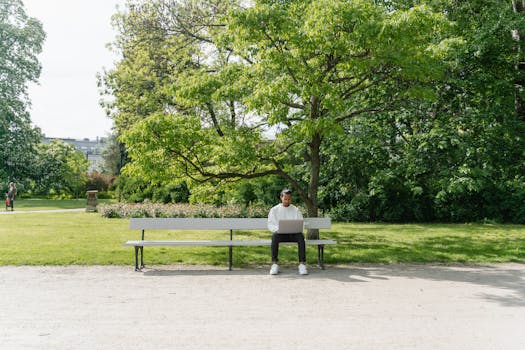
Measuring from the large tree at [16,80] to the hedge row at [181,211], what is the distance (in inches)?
701

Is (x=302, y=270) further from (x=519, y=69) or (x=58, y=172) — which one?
(x=58, y=172)

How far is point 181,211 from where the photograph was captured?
773 inches

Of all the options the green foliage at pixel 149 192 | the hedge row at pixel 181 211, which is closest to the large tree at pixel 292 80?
the hedge row at pixel 181 211

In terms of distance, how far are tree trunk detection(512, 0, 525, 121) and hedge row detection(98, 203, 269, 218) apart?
9.85 meters

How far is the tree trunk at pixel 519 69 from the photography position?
1395cm

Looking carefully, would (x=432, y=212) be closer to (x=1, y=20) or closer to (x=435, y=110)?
(x=435, y=110)

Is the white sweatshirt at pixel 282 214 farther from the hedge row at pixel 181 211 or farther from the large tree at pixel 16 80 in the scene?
the large tree at pixel 16 80

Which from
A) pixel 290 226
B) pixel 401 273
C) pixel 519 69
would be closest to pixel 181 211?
pixel 290 226

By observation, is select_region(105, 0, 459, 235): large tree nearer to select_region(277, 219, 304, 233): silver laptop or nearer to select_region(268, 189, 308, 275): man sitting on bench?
select_region(268, 189, 308, 275): man sitting on bench

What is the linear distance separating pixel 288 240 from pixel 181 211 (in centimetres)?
1162

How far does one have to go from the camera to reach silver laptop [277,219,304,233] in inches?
332

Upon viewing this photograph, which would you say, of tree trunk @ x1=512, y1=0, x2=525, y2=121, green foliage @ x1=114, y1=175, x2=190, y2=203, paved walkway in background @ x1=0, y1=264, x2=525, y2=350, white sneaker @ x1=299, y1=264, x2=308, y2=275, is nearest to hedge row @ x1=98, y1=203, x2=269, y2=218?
green foliage @ x1=114, y1=175, x2=190, y2=203

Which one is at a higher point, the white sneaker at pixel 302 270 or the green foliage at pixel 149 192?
the green foliage at pixel 149 192

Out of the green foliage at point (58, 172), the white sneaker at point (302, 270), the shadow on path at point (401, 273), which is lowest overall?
the shadow on path at point (401, 273)
